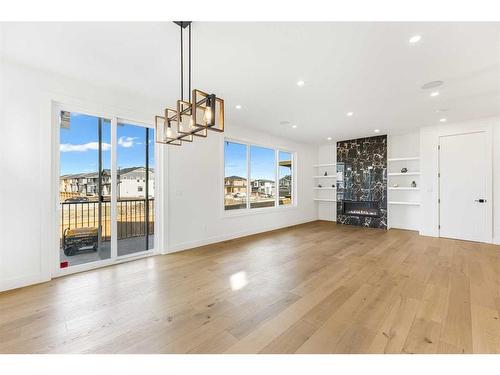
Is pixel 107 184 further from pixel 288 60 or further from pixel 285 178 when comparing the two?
pixel 285 178

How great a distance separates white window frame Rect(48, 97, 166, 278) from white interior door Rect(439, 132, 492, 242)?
6.61m

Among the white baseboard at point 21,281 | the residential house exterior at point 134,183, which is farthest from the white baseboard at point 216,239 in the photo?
the white baseboard at point 21,281

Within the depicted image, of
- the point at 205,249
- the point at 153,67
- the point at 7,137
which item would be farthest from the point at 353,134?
the point at 7,137

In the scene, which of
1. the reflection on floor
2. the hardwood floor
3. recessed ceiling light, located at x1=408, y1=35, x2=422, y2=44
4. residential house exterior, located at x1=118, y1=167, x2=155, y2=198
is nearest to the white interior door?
the hardwood floor

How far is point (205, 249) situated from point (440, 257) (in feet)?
14.5

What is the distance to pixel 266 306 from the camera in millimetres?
2492

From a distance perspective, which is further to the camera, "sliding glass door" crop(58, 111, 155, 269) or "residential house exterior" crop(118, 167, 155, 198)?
"residential house exterior" crop(118, 167, 155, 198)

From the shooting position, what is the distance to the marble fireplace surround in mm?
6891

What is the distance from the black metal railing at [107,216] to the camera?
3.76 meters

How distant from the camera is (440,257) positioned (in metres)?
4.15

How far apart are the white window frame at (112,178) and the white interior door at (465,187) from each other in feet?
21.7

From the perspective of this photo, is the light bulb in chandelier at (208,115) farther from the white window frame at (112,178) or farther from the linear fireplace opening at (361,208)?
the linear fireplace opening at (361,208)

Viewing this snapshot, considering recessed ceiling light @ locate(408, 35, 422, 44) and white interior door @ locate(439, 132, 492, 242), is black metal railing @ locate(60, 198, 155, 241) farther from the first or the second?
white interior door @ locate(439, 132, 492, 242)

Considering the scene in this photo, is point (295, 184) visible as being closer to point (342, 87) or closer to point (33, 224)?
point (342, 87)
